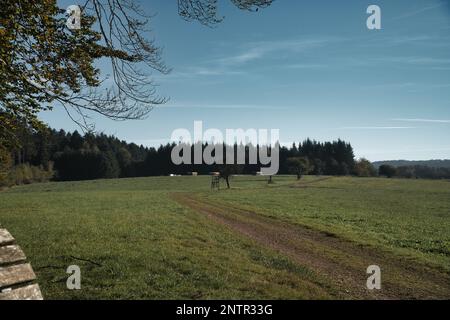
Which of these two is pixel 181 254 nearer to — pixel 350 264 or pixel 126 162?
pixel 350 264

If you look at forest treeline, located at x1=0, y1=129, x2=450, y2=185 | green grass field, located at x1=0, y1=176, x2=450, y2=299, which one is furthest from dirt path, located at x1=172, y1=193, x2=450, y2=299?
forest treeline, located at x1=0, y1=129, x2=450, y2=185

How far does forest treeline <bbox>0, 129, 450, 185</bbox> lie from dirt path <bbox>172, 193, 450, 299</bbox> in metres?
59.2

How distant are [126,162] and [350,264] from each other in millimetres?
132076

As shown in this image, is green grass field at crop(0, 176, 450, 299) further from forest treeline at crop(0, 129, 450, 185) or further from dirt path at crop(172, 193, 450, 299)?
forest treeline at crop(0, 129, 450, 185)

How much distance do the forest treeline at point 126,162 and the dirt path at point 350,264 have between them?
194 ft

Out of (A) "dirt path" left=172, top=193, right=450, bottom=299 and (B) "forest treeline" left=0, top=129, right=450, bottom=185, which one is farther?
(B) "forest treeline" left=0, top=129, right=450, bottom=185

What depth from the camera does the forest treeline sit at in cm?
11000

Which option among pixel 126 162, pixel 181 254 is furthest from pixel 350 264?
pixel 126 162

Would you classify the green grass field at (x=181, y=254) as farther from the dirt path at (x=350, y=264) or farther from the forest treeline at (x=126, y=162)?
the forest treeline at (x=126, y=162)

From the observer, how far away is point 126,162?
137750mm

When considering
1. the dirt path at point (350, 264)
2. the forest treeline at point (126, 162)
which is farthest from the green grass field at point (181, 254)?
the forest treeline at point (126, 162)

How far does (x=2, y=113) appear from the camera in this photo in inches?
471
